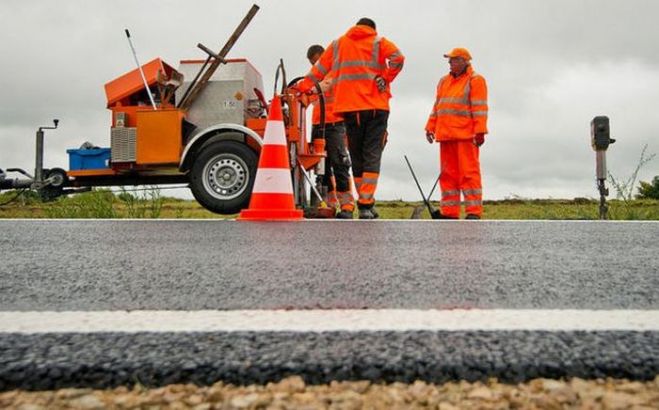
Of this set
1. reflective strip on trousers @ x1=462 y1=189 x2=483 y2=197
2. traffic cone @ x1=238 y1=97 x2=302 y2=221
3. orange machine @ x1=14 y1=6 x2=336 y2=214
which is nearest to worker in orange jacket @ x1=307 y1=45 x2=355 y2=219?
orange machine @ x1=14 y1=6 x2=336 y2=214

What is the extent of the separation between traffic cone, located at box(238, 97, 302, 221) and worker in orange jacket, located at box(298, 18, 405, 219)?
1.51 m

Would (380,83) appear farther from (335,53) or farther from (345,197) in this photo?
(345,197)

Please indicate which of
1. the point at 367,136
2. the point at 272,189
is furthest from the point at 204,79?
the point at 272,189

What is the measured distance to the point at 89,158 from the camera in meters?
9.45

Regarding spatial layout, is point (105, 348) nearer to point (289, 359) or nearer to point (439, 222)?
point (289, 359)

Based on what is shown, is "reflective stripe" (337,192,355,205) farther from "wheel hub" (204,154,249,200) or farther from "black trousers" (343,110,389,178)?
"wheel hub" (204,154,249,200)

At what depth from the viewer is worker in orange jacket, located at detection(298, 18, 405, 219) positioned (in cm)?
737

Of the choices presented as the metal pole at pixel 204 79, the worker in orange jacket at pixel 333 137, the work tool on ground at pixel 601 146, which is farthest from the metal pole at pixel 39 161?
the work tool on ground at pixel 601 146

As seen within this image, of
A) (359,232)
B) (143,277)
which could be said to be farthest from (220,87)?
(143,277)

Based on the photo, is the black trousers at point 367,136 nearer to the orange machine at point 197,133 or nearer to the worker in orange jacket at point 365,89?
the worker in orange jacket at point 365,89

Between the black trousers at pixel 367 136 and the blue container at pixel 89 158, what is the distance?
3890 mm

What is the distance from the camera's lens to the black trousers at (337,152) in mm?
8828

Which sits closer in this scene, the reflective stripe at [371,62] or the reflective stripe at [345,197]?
the reflective stripe at [371,62]

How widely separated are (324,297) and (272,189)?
4.15 meters
